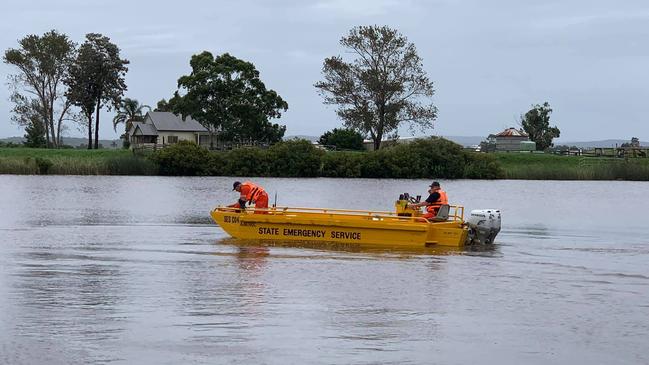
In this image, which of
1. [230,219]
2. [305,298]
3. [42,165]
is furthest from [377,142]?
[305,298]

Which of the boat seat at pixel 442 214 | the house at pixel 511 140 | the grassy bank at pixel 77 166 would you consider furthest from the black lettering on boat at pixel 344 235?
the house at pixel 511 140

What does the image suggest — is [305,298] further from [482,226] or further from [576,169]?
[576,169]

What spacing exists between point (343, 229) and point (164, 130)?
283 feet

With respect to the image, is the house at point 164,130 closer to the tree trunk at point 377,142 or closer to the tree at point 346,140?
the tree at point 346,140

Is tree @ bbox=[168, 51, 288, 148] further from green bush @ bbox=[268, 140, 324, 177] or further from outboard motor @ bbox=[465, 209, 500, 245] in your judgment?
outboard motor @ bbox=[465, 209, 500, 245]

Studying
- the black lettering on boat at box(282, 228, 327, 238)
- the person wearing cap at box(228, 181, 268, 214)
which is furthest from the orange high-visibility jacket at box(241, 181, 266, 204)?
the black lettering on boat at box(282, 228, 327, 238)

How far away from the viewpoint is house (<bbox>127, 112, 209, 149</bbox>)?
112938 mm

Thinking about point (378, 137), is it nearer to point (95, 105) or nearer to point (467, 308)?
point (95, 105)

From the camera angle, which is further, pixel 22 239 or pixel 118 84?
pixel 118 84

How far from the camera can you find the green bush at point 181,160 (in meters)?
78.3

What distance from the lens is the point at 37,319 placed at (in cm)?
1680

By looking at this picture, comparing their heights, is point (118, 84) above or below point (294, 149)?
above

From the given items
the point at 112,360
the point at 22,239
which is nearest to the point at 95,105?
the point at 22,239

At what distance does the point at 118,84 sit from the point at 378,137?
28328 mm
